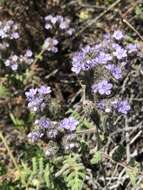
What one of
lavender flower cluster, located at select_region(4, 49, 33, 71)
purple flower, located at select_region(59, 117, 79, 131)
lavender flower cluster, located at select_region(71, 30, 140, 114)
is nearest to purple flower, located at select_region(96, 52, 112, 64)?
lavender flower cluster, located at select_region(71, 30, 140, 114)

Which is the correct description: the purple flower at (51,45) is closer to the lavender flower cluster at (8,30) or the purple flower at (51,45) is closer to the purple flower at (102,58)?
the lavender flower cluster at (8,30)

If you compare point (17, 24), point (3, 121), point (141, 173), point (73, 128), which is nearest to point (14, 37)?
point (17, 24)

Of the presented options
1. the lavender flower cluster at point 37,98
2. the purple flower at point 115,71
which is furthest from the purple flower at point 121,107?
the lavender flower cluster at point 37,98

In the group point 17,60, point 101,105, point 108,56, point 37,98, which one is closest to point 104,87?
point 101,105

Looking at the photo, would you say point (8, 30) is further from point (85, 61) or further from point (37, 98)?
point (85, 61)

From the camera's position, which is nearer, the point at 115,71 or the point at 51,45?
the point at 115,71

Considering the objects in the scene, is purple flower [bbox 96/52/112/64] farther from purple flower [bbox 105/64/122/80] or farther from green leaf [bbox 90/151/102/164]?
green leaf [bbox 90/151/102/164]
